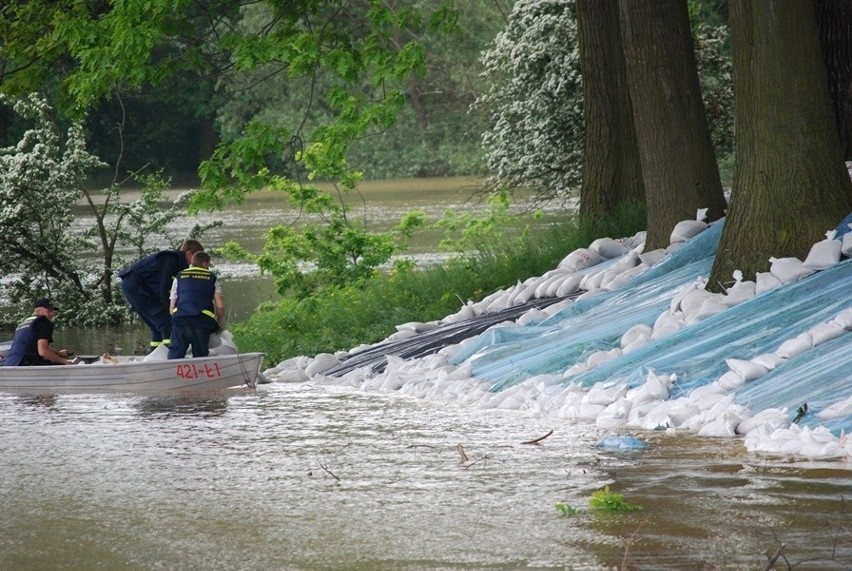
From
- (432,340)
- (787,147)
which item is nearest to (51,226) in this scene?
(432,340)

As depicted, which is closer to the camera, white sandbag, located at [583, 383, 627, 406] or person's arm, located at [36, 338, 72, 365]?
white sandbag, located at [583, 383, 627, 406]

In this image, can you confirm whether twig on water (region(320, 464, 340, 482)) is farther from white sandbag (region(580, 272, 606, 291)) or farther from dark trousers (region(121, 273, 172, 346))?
dark trousers (region(121, 273, 172, 346))

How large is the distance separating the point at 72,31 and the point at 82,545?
9.46 meters

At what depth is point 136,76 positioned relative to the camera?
1546cm

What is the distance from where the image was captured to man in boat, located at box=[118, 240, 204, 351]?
1525cm

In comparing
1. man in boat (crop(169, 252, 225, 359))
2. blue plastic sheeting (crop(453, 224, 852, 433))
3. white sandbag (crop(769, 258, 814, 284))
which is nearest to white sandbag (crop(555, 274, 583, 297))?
blue plastic sheeting (crop(453, 224, 852, 433))

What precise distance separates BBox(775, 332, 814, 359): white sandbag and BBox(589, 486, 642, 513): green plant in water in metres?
2.88

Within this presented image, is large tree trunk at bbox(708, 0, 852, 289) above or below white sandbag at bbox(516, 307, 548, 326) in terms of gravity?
above

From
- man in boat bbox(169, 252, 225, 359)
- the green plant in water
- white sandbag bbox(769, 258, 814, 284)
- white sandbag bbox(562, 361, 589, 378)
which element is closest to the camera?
the green plant in water

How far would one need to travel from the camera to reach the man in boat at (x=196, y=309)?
45.8ft

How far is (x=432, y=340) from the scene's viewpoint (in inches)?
535

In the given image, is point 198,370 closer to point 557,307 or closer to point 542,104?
point 557,307

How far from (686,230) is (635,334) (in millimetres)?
2032

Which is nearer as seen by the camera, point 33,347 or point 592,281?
point 592,281
